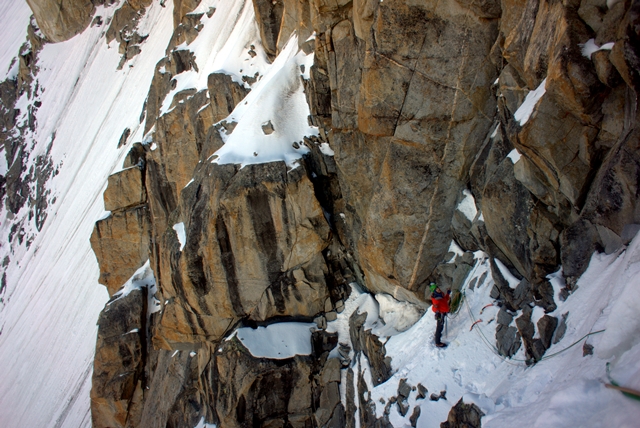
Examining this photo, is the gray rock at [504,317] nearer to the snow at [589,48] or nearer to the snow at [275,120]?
the snow at [589,48]

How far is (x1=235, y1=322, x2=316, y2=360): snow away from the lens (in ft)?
44.7

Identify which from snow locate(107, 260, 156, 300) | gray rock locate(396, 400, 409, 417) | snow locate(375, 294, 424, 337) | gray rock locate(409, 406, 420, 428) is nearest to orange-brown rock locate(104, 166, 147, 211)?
snow locate(107, 260, 156, 300)

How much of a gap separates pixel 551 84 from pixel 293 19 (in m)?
14.0

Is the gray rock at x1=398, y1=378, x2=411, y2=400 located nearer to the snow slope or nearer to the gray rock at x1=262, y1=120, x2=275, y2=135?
the gray rock at x1=262, y1=120, x2=275, y2=135

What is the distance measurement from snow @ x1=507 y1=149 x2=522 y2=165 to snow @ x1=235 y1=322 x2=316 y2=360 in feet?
28.6

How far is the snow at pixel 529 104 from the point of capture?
733cm

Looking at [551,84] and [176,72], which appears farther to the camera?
[176,72]

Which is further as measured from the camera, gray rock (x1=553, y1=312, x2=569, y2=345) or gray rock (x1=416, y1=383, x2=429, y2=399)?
gray rock (x1=416, y1=383, x2=429, y2=399)

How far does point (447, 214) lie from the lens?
441 inches

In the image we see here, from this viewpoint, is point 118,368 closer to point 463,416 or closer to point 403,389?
point 403,389

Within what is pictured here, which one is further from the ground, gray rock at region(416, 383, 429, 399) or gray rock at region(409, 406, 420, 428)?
gray rock at region(416, 383, 429, 399)

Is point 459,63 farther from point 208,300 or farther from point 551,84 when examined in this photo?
point 208,300

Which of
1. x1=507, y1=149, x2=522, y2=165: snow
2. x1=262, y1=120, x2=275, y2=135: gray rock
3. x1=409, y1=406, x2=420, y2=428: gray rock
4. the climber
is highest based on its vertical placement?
x1=262, y1=120, x2=275, y2=135: gray rock

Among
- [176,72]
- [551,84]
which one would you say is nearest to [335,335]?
[551,84]
